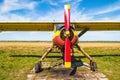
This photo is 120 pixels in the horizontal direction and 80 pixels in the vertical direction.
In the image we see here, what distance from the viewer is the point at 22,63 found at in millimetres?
15391

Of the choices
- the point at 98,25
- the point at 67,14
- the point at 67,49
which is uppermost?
the point at 67,14

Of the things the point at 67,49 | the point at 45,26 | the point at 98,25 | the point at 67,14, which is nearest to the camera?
the point at 67,49

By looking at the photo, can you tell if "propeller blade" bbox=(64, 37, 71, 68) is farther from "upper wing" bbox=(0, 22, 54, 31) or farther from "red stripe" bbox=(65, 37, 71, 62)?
"upper wing" bbox=(0, 22, 54, 31)

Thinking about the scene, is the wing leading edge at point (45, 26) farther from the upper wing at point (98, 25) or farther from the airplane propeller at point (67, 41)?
the airplane propeller at point (67, 41)

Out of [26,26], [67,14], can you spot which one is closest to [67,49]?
[67,14]

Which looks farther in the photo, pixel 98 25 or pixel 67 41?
pixel 98 25

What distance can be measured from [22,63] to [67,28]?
439 centimetres

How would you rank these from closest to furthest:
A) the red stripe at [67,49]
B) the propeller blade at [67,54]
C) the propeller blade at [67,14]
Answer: the propeller blade at [67,54]
the red stripe at [67,49]
the propeller blade at [67,14]

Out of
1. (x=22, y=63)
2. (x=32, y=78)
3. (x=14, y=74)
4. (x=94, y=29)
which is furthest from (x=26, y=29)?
(x=32, y=78)

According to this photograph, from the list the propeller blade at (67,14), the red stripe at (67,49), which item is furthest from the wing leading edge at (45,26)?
the red stripe at (67,49)

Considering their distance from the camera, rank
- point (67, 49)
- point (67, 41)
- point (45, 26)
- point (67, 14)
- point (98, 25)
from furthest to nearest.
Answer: point (45, 26) < point (98, 25) < point (67, 14) < point (67, 41) < point (67, 49)

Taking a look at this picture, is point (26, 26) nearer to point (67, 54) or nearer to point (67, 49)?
point (67, 49)

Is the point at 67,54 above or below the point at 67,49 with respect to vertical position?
below

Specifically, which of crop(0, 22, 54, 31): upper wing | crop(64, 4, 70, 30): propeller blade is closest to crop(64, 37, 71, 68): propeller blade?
crop(64, 4, 70, 30): propeller blade
